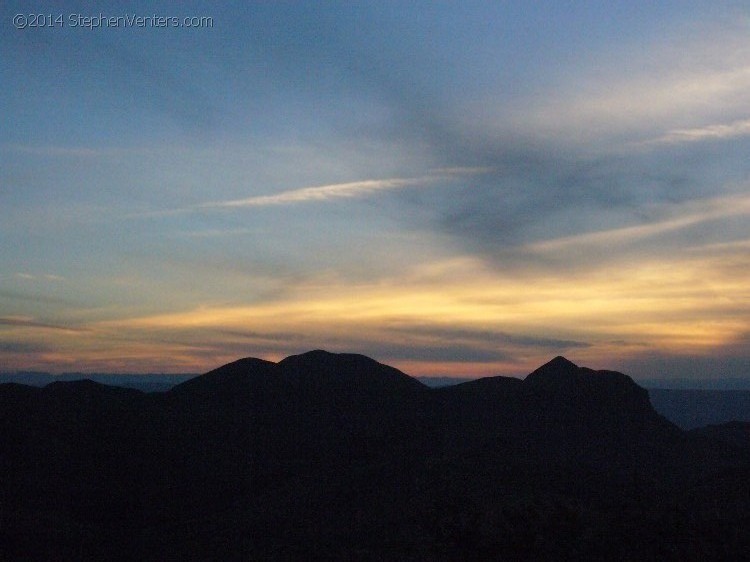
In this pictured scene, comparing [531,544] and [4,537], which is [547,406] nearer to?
[531,544]

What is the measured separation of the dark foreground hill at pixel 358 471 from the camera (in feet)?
108

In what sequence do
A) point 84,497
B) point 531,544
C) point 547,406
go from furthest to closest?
point 547,406, point 84,497, point 531,544

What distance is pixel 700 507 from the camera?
40906 mm

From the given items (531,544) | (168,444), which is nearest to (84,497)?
(168,444)

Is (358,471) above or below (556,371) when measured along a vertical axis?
below

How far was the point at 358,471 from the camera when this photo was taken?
178 ft

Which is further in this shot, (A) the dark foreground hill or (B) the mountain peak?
(B) the mountain peak

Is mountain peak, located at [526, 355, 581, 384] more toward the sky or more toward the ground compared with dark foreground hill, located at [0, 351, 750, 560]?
more toward the sky

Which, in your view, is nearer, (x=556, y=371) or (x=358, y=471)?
(x=358, y=471)

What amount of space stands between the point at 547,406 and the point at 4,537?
51.6 metres

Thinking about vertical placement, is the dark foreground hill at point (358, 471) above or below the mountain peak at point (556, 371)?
below

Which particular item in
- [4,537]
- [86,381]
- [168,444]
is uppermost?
[86,381]

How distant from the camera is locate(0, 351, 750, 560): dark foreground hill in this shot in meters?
32.8

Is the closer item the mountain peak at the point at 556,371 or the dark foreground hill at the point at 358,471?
the dark foreground hill at the point at 358,471
